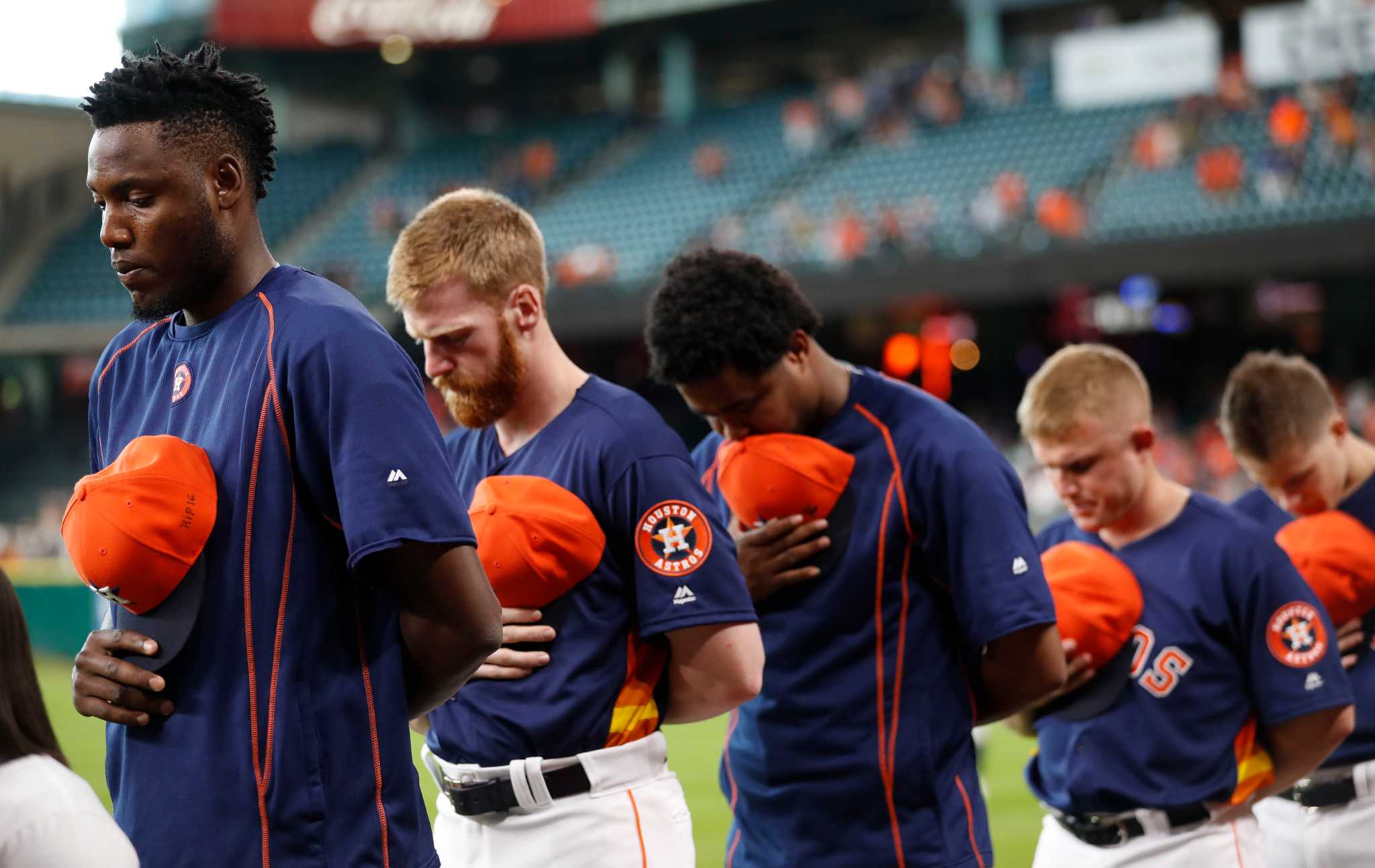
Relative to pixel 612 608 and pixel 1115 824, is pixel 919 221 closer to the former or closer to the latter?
pixel 1115 824

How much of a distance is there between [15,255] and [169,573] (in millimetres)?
17694

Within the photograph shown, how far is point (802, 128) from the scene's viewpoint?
2298 centimetres

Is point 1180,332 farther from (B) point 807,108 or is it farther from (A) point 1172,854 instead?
(A) point 1172,854

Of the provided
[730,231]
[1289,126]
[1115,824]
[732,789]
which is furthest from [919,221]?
[732,789]

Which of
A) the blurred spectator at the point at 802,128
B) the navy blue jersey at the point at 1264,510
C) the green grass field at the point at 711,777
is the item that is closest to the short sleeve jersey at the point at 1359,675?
the navy blue jersey at the point at 1264,510

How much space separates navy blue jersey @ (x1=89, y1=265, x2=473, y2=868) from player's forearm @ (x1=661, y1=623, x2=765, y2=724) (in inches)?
29.2

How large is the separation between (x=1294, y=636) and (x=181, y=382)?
2308 millimetres

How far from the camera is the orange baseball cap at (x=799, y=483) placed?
287 centimetres

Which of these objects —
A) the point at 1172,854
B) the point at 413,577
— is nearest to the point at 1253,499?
the point at 1172,854

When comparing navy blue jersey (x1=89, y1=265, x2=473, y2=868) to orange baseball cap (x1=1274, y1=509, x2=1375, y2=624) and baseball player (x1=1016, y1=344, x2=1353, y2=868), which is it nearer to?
baseball player (x1=1016, y1=344, x2=1353, y2=868)

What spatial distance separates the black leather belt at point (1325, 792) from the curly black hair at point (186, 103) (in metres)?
2.89

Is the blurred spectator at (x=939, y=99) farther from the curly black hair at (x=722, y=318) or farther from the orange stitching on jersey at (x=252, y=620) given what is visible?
the orange stitching on jersey at (x=252, y=620)

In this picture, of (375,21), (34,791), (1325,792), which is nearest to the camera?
(34,791)

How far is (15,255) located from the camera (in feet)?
57.8
